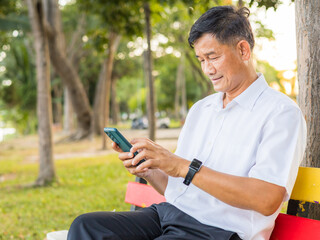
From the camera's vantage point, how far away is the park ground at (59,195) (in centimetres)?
530

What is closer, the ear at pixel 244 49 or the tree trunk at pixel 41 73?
the ear at pixel 244 49

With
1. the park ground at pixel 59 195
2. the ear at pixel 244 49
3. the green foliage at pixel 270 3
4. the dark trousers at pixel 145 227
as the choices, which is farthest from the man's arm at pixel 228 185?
the green foliage at pixel 270 3

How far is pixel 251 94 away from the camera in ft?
6.60

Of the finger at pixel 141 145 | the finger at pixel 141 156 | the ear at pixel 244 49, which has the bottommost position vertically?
the finger at pixel 141 156

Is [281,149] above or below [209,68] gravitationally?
below

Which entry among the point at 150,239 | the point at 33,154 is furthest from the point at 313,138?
the point at 33,154

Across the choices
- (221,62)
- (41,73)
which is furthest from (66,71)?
(221,62)

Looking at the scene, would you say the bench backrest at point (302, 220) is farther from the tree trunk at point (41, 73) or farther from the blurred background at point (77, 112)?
the tree trunk at point (41, 73)

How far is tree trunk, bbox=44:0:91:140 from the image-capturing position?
11906 mm

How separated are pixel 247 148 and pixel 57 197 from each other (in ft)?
18.7

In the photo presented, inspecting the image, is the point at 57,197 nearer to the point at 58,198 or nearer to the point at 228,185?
the point at 58,198

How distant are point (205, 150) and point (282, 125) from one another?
18.1 inches

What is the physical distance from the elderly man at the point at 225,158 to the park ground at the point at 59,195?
2.06ft

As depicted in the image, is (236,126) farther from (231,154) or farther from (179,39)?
(179,39)
